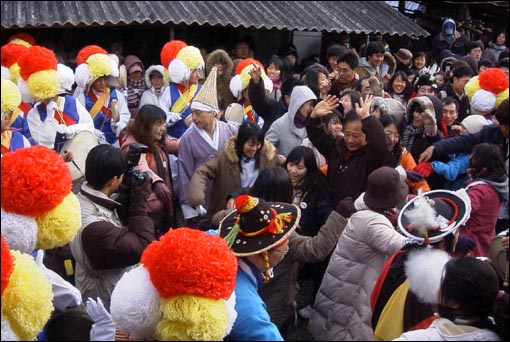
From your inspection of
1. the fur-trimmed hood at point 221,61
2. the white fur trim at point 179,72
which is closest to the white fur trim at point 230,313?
the white fur trim at point 179,72

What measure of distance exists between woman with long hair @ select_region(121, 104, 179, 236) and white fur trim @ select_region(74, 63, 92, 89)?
110 centimetres

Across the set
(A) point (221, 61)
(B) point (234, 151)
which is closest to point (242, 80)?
(A) point (221, 61)

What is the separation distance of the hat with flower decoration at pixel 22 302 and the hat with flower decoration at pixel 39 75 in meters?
1.90

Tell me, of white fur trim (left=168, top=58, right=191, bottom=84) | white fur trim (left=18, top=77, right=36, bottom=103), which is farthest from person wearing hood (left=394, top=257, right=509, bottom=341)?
white fur trim (left=168, top=58, right=191, bottom=84)

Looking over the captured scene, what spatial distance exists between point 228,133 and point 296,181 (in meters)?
1.02

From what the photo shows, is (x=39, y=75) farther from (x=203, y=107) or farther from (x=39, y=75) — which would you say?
(x=203, y=107)

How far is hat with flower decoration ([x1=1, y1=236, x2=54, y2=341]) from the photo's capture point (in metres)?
1.67

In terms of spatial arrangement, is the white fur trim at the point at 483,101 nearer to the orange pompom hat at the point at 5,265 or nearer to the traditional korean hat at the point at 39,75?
the traditional korean hat at the point at 39,75

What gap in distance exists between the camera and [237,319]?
2.03 metres

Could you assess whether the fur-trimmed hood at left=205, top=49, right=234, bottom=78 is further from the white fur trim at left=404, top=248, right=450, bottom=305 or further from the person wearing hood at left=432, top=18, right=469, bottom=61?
the white fur trim at left=404, top=248, right=450, bottom=305

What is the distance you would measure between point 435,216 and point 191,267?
1307mm

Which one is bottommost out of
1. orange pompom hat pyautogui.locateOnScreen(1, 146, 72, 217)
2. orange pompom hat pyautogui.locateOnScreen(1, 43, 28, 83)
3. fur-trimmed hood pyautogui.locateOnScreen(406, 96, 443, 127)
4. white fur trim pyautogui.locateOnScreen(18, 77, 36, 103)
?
orange pompom hat pyautogui.locateOnScreen(1, 43, 28, 83)

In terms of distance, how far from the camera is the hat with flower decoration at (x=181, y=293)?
1.76 meters

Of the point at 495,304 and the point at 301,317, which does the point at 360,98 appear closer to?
the point at 301,317
